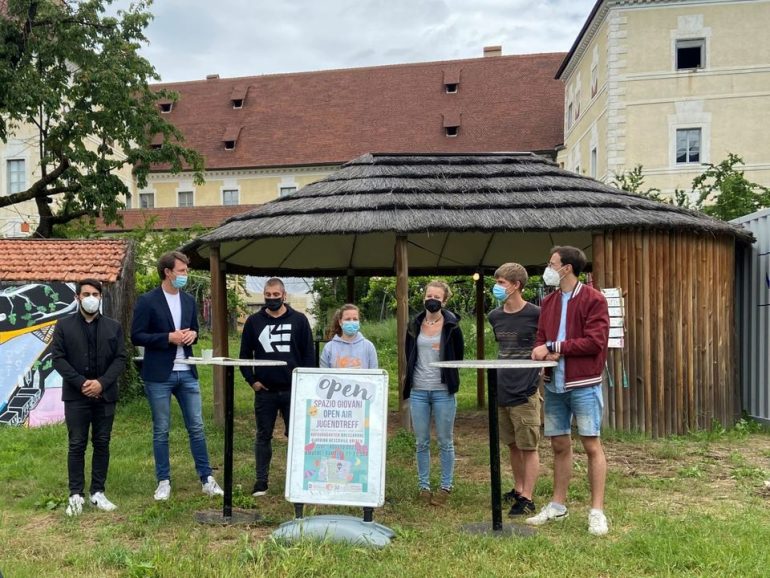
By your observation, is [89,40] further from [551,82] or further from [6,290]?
[551,82]

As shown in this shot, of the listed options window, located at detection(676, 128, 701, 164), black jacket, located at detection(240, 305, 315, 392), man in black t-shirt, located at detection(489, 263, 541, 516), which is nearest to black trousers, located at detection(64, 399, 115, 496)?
black jacket, located at detection(240, 305, 315, 392)

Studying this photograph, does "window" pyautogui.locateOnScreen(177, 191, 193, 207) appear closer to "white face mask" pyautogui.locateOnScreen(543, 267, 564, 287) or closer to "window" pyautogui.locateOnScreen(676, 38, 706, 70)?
"window" pyautogui.locateOnScreen(676, 38, 706, 70)

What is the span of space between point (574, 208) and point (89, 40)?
15.4m

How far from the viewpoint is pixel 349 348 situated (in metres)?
6.23

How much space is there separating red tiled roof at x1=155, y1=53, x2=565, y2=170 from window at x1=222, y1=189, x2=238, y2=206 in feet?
4.59

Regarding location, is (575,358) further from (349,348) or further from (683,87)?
(683,87)

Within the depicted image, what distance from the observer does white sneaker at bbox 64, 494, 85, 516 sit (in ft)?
19.1

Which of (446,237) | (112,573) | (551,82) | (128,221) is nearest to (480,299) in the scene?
(446,237)

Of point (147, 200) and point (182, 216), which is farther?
point (147, 200)

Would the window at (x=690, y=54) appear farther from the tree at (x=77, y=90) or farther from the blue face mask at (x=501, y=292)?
the blue face mask at (x=501, y=292)

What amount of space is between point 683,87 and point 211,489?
27.6m

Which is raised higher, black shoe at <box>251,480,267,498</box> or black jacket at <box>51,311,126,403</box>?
black jacket at <box>51,311,126,403</box>

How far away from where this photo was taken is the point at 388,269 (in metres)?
14.1

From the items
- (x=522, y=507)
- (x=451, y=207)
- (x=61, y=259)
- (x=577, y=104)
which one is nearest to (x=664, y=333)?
(x=451, y=207)
